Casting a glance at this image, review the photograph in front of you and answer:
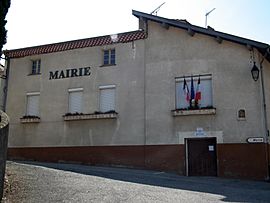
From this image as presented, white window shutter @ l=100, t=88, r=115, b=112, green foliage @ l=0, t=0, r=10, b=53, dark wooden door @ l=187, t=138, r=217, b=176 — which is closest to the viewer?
green foliage @ l=0, t=0, r=10, b=53

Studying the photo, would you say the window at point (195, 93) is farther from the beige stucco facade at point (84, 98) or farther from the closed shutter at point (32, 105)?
the closed shutter at point (32, 105)

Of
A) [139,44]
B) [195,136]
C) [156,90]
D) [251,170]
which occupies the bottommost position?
[251,170]

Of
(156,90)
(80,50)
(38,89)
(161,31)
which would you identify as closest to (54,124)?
(38,89)

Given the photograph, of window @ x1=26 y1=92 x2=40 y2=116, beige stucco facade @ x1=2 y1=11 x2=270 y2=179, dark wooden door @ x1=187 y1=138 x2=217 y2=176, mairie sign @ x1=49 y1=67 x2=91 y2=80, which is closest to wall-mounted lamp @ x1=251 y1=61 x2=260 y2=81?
beige stucco facade @ x1=2 y1=11 x2=270 y2=179

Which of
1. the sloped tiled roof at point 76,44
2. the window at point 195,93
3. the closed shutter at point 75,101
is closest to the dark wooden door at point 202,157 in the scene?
the window at point 195,93

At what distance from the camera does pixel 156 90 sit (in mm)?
18750

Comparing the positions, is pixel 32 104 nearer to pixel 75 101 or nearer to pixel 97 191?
pixel 75 101

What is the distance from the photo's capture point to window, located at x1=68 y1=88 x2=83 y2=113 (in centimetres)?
2053

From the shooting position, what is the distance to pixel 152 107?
18641 millimetres

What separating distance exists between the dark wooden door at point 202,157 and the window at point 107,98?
15.0 feet

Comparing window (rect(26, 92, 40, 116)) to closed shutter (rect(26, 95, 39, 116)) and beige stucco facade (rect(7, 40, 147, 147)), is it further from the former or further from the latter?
beige stucco facade (rect(7, 40, 147, 147))

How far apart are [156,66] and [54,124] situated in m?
6.58

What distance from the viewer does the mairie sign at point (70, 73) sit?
68.1ft

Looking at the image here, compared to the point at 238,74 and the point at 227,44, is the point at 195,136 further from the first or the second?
the point at 227,44
